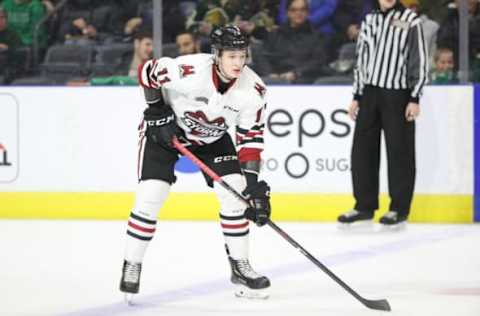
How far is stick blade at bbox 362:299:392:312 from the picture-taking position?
13.5 ft

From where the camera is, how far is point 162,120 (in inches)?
169

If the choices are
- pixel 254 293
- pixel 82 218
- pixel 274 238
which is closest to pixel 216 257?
pixel 274 238

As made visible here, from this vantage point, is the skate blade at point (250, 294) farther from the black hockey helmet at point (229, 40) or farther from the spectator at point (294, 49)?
the spectator at point (294, 49)

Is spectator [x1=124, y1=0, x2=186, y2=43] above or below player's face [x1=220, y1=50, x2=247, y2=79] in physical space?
above

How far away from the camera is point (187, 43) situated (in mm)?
7094

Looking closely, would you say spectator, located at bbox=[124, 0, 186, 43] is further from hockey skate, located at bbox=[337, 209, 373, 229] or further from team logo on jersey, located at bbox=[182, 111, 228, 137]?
team logo on jersey, located at bbox=[182, 111, 228, 137]

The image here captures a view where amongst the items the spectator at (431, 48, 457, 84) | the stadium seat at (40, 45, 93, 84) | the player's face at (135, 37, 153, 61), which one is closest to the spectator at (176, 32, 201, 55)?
the player's face at (135, 37, 153, 61)

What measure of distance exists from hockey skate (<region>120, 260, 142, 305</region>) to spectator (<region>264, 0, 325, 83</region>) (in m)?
2.89

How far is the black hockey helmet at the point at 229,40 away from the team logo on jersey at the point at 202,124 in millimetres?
Result: 268

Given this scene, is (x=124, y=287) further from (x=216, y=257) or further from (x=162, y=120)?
(x=216, y=257)

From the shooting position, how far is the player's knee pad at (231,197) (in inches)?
172

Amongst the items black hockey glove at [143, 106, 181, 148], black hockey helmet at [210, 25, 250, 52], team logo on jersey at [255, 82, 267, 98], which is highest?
black hockey helmet at [210, 25, 250, 52]

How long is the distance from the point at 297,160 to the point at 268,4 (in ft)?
3.23

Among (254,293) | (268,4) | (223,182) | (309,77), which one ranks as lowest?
(254,293)
